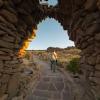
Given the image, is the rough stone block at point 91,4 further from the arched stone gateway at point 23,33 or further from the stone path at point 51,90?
the stone path at point 51,90

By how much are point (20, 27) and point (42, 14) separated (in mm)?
2543

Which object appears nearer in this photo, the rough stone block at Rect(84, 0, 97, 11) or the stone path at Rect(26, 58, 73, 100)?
the rough stone block at Rect(84, 0, 97, 11)

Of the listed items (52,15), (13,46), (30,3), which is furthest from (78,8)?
(52,15)

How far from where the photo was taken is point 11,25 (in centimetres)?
574

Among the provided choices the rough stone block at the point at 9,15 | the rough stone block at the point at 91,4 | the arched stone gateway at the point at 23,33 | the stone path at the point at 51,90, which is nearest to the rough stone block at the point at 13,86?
the arched stone gateway at the point at 23,33

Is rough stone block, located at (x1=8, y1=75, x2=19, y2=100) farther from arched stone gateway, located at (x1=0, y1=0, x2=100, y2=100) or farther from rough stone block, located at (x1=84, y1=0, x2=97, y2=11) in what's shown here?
rough stone block, located at (x1=84, y1=0, x2=97, y2=11)

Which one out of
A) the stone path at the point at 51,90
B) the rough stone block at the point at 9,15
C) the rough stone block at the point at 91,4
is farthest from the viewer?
the stone path at the point at 51,90

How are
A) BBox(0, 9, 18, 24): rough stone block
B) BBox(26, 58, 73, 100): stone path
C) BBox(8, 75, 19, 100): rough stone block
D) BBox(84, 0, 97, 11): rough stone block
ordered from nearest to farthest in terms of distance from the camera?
BBox(84, 0, 97, 11): rough stone block < BBox(0, 9, 18, 24): rough stone block < BBox(8, 75, 19, 100): rough stone block < BBox(26, 58, 73, 100): stone path

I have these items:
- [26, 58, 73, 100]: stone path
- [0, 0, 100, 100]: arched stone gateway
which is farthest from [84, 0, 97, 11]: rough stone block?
[26, 58, 73, 100]: stone path

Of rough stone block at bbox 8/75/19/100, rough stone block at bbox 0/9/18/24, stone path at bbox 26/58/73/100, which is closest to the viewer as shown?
rough stone block at bbox 0/9/18/24

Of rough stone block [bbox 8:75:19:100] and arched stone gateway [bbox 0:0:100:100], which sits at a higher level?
arched stone gateway [bbox 0:0:100:100]

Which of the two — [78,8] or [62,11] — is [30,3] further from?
[62,11]

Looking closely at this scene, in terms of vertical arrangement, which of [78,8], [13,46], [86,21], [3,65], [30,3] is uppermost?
[30,3]

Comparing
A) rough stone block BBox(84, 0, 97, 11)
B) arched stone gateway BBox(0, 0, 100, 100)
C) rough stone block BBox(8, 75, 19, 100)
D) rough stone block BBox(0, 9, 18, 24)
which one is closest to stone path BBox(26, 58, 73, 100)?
rough stone block BBox(8, 75, 19, 100)
